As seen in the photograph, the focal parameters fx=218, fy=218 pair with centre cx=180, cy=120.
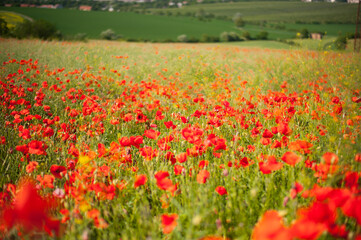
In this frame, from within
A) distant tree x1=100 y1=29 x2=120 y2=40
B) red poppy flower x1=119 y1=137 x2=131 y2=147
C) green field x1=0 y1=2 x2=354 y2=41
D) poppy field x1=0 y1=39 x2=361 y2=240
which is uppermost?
green field x1=0 y1=2 x2=354 y2=41

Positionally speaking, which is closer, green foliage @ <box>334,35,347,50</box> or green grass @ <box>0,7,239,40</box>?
green foliage @ <box>334,35,347,50</box>

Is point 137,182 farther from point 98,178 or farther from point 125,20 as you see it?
point 125,20

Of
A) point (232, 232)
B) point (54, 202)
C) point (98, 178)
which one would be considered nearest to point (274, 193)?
point (232, 232)

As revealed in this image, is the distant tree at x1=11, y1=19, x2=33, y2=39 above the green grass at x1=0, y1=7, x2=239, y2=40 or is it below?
below

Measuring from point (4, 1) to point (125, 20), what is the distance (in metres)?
22.2

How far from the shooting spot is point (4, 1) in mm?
32781

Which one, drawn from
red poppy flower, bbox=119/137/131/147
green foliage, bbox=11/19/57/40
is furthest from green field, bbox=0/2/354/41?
red poppy flower, bbox=119/137/131/147

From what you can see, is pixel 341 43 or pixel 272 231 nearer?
pixel 272 231

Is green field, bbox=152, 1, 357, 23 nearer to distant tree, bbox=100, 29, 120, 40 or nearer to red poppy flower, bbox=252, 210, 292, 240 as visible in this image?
red poppy flower, bbox=252, 210, 292, 240

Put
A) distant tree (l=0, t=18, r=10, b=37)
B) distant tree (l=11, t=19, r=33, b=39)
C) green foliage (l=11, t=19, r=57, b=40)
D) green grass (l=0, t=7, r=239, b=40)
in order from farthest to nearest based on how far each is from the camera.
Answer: green grass (l=0, t=7, r=239, b=40)
green foliage (l=11, t=19, r=57, b=40)
distant tree (l=11, t=19, r=33, b=39)
distant tree (l=0, t=18, r=10, b=37)

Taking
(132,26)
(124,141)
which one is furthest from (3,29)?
(124,141)

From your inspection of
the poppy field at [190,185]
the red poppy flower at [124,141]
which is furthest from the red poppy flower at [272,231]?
the red poppy flower at [124,141]

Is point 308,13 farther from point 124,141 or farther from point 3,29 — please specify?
point 124,141

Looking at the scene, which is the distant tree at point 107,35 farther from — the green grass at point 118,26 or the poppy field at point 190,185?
the poppy field at point 190,185
